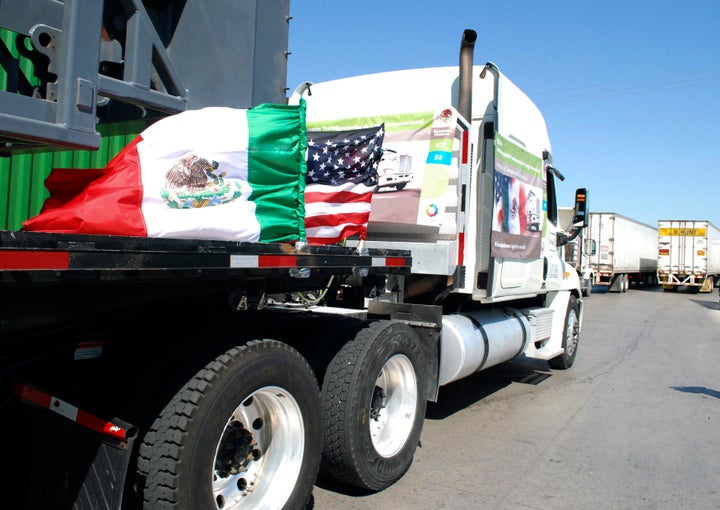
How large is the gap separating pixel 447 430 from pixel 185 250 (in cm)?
402

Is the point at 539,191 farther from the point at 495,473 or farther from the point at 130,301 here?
the point at 130,301

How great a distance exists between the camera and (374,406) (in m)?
4.25

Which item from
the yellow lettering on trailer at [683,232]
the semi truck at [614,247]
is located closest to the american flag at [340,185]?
the semi truck at [614,247]

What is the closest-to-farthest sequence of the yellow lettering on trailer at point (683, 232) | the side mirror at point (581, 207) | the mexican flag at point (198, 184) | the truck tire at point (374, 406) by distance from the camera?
the mexican flag at point (198, 184), the truck tire at point (374, 406), the side mirror at point (581, 207), the yellow lettering on trailer at point (683, 232)

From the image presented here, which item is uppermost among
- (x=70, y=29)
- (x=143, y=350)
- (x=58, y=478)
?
(x=70, y=29)

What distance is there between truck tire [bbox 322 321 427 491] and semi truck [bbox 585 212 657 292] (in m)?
27.1

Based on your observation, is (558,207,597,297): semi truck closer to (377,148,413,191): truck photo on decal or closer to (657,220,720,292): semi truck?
(377,148,413,191): truck photo on decal

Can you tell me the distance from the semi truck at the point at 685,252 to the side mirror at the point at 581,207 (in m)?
29.8

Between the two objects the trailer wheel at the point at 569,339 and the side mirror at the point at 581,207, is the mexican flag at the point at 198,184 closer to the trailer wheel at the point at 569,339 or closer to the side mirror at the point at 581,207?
the side mirror at the point at 581,207

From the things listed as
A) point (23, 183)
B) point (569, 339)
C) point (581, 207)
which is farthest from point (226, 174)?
point (569, 339)

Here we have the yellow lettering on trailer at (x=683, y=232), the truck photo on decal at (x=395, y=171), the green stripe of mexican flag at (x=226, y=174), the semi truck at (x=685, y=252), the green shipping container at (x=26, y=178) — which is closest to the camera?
the green stripe of mexican flag at (x=226, y=174)

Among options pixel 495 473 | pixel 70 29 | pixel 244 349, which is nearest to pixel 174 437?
pixel 244 349

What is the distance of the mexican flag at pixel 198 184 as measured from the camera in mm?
2652

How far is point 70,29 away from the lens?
8.05 feet
